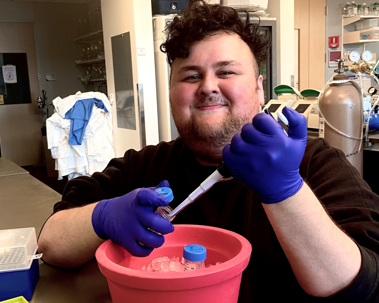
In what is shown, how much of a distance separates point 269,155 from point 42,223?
2.80 feet

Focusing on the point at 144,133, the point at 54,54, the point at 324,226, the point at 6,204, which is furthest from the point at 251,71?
the point at 54,54

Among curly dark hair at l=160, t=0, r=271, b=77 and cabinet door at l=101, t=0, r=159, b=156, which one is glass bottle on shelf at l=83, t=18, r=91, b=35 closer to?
cabinet door at l=101, t=0, r=159, b=156

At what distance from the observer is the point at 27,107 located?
20.5 feet

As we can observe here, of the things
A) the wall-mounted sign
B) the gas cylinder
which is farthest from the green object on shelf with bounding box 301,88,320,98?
the wall-mounted sign

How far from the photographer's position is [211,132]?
1.00 metres

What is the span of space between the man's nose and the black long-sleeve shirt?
23 cm

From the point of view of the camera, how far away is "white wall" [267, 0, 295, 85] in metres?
4.09

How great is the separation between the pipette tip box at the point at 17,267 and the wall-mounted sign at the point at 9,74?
6002mm

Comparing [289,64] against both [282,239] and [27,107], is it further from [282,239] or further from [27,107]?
[27,107]

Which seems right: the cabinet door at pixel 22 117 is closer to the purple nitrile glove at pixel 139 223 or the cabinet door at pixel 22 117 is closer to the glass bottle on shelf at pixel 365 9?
the glass bottle on shelf at pixel 365 9

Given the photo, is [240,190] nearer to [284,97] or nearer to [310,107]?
[310,107]

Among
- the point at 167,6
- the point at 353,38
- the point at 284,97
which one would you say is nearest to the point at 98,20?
the point at 167,6

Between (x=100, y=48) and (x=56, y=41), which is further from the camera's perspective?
(x=56, y=41)

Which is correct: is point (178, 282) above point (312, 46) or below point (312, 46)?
below
